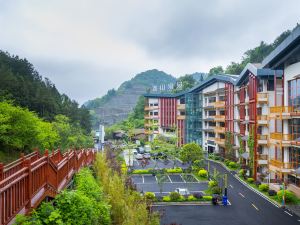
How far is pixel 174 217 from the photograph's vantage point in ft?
86.0

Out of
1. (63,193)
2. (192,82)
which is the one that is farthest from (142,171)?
(192,82)

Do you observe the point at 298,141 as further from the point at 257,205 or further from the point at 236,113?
the point at 236,113

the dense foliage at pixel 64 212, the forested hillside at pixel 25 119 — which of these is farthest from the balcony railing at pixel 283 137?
the dense foliage at pixel 64 212

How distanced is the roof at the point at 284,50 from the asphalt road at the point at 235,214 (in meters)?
12.7

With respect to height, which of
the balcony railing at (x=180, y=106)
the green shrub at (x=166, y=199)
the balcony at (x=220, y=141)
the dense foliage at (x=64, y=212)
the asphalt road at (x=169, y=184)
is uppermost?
the balcony railing at (x=180, y=106)

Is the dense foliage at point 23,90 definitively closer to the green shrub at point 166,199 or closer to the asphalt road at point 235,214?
the green shrub at point 166,199

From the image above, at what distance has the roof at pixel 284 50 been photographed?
28.5 meters

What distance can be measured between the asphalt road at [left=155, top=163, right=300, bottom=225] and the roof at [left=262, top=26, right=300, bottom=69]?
12.7 m

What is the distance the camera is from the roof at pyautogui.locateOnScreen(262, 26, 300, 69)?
28.5 m

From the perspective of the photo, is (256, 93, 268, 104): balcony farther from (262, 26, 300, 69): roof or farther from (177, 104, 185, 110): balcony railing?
(177, 104, 185, 110): balcony railing

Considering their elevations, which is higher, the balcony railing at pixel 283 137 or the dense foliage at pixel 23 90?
the dense foliage at pixel 23 90

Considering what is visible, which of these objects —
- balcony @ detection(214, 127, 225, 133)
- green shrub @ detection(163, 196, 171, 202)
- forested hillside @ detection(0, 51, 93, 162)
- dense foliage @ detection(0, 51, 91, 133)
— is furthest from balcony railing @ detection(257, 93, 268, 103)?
dense foliage @ detection(0, 51, 91, 133)

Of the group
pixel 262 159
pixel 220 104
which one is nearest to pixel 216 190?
pixel 262 159

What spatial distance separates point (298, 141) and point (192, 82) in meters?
83.8
